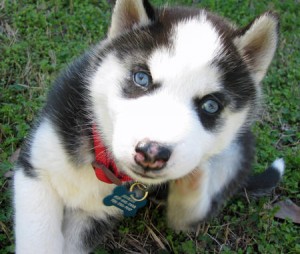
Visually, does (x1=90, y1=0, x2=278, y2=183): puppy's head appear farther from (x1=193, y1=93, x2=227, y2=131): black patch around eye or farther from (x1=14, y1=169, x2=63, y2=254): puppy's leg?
(x1=14, y1=169, x2=63, y2=254): puppy's leg

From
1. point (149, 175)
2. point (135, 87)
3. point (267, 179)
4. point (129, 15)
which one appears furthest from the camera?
point (267, 179)

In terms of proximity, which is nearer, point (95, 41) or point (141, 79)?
point (141, 79)

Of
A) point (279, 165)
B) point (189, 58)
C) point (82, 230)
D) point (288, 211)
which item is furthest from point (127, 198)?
point (288, 211)

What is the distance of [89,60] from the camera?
2.93 metres

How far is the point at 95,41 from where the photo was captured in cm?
453

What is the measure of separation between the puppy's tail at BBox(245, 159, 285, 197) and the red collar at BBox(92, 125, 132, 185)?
3.85ft

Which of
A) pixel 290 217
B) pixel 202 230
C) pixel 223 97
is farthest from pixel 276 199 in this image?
pixel 223 97

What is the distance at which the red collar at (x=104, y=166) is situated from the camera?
2.81m

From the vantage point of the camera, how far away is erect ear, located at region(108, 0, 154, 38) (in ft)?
8.86

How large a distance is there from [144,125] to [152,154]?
139 mm

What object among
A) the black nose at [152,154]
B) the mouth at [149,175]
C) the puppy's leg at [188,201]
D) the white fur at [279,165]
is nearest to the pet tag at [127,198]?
the puppy's leg at [188,201]

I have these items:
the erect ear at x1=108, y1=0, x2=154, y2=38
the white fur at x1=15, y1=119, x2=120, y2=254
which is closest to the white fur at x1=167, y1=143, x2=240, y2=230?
the white fur at x1=15, y1=119, x2=120, y2=254

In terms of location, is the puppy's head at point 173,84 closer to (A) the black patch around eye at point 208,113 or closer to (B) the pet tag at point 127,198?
(A) the black patch around eye at point 208,113

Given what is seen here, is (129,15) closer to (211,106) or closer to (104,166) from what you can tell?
(211,106)
